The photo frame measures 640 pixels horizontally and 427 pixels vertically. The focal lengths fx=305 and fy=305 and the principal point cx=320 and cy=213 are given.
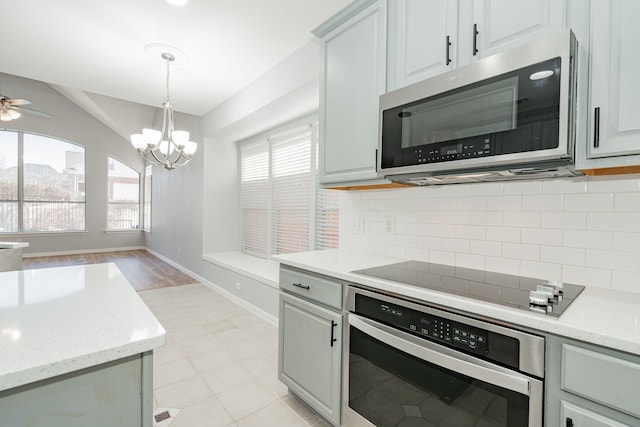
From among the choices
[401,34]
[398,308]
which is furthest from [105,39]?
[398,308]

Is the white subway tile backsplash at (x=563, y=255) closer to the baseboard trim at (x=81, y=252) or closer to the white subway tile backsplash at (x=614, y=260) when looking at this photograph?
the white subway tile backsplash at (x=614, y=260)

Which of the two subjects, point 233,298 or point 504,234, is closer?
point 504,234

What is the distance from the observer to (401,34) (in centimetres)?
165

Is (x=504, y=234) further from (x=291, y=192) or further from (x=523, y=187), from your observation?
(x=291, y=192)

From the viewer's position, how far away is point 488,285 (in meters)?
1.32

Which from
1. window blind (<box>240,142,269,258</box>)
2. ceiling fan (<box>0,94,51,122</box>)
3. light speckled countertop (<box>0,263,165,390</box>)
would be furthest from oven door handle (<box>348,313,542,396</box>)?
ceiling fan (<box>0,94,51,122</box>)

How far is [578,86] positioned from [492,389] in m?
1.12

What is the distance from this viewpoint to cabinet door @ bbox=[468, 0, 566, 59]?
1174 mm

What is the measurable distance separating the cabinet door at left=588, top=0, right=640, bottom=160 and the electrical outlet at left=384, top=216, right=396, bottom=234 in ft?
3.71

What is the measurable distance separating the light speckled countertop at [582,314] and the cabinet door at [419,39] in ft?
3.52

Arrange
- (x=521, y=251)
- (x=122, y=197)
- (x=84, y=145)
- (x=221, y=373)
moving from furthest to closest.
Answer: (x=122, y=197), (x=84, y=145), (x=221, y=373), (x=521, y=251)

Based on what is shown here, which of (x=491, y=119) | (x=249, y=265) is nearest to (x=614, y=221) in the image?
(x=491, y=119)

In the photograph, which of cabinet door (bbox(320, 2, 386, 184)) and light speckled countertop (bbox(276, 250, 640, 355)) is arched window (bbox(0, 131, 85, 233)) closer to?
cabinet door (bbox(320, 2, 386, 184))

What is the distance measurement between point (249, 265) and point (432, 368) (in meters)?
3.13
